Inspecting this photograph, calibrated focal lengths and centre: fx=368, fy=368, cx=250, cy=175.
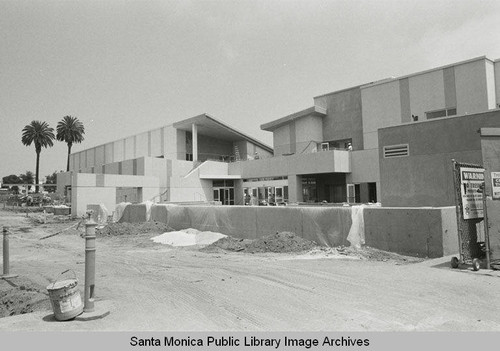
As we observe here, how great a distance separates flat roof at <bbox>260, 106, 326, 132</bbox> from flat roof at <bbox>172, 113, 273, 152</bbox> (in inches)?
236

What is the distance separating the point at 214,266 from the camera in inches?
384

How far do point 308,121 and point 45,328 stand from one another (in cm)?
3736

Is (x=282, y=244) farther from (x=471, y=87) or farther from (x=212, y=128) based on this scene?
(x=212, y=128)

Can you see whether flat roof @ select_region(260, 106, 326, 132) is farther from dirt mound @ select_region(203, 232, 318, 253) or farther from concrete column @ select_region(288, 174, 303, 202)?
dirt mound @ select_region(203, 232, 318, 253)

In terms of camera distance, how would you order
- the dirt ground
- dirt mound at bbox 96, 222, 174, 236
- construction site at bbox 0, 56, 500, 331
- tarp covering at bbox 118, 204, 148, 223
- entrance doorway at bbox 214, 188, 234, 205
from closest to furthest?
the dirt ground < construction site at bbox 0, 56, 500, 331 < dirt mound at bbox 96, 222, 174, 236 < tarp covering at bbox 118, 204, 148, 223 < entrance doorway at bbox 214, 188, 234, 205

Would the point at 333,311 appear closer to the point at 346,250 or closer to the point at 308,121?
the point at 346,250

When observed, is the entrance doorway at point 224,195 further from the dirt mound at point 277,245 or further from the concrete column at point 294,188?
the dirt mound at point 277,245

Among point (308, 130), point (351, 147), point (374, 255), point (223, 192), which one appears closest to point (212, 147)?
point (223, 192)

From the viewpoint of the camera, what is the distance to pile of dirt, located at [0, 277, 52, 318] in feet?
20.7

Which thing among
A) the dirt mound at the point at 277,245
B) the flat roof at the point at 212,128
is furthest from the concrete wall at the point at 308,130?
the dirt mound at the point at 277,245

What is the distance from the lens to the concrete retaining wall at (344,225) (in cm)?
984

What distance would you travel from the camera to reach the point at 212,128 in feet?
157

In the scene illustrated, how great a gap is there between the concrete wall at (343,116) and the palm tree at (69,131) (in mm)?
54379

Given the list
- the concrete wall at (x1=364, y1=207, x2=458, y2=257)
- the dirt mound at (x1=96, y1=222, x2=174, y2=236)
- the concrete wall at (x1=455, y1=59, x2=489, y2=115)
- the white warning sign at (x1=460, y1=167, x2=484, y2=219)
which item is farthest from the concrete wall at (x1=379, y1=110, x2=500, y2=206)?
the concrete wall at (x1=455, y1=59, x2=489, y2=115)
